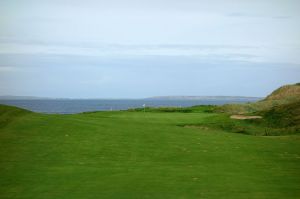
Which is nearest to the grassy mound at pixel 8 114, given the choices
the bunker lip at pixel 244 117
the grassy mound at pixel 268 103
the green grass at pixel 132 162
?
the green grass at pixel 132 162

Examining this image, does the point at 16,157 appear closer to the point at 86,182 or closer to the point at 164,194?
the point at 86,182

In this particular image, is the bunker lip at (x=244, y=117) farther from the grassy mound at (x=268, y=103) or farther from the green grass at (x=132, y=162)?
the green grass at (x=132, y=162)

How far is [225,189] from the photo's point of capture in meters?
12.9

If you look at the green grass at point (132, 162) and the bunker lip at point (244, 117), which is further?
the bunker lip at point (244, 117)

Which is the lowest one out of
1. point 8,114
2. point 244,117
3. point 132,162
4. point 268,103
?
point 132,162

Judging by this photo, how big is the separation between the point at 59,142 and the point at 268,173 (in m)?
8.79

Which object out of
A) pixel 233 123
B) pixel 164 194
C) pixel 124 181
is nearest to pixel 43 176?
pixel 124 181

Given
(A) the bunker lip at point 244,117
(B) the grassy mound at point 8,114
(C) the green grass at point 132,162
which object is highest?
(B) the grassy mound at point 8,114

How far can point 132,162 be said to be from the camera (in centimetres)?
1641

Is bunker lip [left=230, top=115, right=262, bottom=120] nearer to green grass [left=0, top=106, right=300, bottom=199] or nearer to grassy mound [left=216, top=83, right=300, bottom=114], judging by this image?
grassy mound [left=216, top=83, right=300, bottom=114]

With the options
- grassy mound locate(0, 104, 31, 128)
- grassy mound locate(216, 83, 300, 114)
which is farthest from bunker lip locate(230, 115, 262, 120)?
grassy mound locate(0, 104, 31, 128)

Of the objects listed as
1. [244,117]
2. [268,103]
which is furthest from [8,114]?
[268,103]

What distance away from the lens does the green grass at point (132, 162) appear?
12.8 meters

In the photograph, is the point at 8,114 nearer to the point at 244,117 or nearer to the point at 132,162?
the point at 132,162
